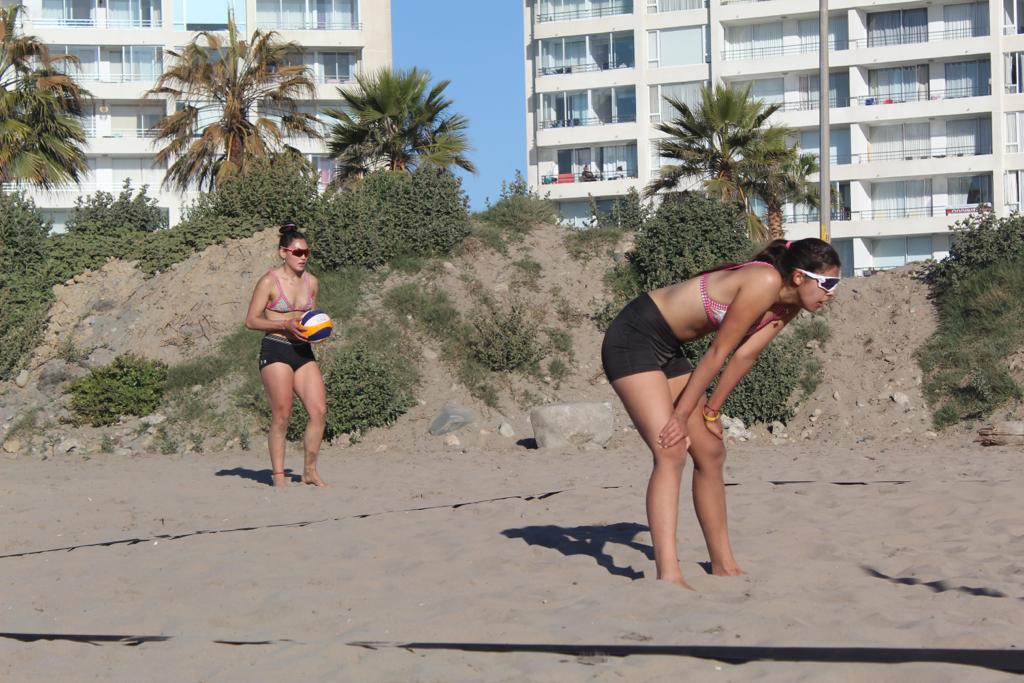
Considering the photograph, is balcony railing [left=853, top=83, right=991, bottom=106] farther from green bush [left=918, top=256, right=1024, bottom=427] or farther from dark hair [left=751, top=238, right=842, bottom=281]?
dark hair [left=751, top=238, right=842, bottom=281]

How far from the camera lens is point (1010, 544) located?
5711mm

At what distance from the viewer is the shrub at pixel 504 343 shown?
608 inches

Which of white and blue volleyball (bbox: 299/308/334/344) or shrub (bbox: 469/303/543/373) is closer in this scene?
white and blue volleyball (bbox: 299/308/334/344)

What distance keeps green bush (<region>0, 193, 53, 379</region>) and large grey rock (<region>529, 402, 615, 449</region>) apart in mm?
8548

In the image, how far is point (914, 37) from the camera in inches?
1699

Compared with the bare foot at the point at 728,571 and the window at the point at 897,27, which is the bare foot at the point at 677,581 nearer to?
the bare foot at the point at 728,571

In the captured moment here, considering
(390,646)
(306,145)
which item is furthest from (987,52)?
(390,646)

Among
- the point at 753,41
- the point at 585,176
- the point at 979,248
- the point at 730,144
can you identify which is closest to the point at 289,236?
the point at 979,248

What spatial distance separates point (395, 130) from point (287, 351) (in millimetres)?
17268

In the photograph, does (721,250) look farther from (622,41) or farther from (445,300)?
(622,41)

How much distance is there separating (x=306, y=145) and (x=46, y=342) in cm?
3183

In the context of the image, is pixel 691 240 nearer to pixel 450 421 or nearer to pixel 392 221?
pixel 392 221

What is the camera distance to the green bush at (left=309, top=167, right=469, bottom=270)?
58.4 ft

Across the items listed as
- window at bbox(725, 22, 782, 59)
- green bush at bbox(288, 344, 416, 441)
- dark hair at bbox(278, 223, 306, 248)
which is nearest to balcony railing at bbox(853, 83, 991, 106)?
window at bbox(725, 22, 782, 59)
